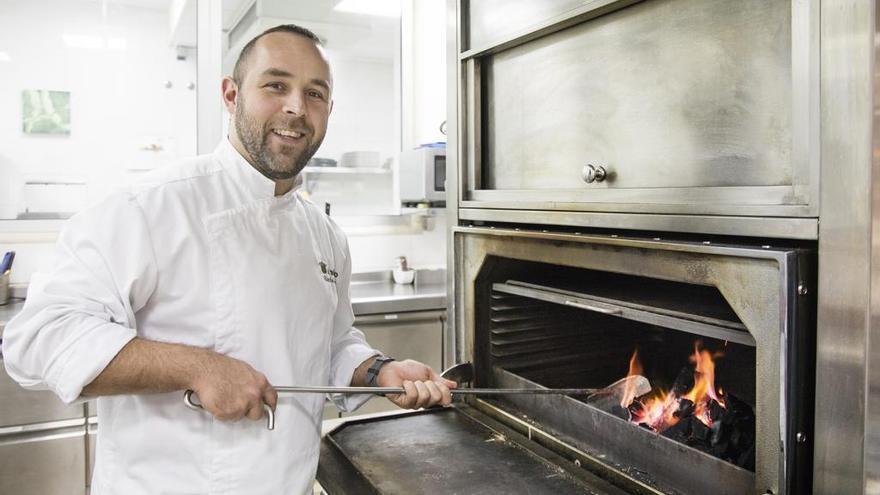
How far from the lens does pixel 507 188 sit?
1.54m

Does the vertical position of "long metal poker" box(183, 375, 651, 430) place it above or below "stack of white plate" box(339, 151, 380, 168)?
below

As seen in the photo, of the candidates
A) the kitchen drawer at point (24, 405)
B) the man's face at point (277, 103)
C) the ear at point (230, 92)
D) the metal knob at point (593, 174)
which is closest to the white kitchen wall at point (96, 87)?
the kitchen drawer at point (24, 405)

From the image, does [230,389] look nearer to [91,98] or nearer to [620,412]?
[620,412]

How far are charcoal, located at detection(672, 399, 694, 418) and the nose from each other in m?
1.00

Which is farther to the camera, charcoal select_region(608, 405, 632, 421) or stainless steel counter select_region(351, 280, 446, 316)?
stainless steel counter select_region(351, 280, 446, 316)

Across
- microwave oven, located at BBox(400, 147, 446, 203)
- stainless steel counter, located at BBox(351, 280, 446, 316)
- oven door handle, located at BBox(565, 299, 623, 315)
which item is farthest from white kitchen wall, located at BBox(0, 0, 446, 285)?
oven door handle, located at BBox(565, 299, 623, 315)

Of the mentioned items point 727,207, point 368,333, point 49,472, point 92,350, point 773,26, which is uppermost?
point 773,26

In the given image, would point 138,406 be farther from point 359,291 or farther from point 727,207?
point 359,291

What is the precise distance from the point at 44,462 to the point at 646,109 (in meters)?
2.57

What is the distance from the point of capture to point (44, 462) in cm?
259

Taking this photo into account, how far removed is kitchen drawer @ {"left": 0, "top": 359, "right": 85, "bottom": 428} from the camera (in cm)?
253

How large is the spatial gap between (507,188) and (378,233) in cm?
257

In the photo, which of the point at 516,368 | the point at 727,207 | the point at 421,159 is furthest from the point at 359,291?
the point at 727,207

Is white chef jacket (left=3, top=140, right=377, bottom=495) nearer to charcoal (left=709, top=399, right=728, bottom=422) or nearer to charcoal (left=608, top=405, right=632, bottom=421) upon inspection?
charcoal (left=608, top=405, right=632, bottom=421)
